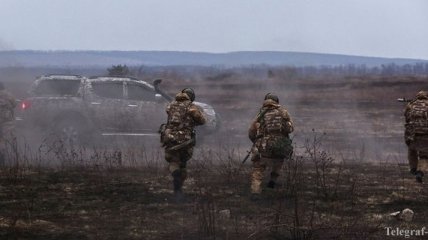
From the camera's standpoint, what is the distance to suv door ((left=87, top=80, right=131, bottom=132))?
16.1m

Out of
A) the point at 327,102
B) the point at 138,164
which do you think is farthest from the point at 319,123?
the point at 138,164

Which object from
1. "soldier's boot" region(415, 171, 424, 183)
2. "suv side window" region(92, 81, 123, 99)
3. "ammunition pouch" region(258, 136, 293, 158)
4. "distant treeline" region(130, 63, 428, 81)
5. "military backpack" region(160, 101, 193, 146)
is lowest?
"soldier's boot" region(415, 171, 424, 183)

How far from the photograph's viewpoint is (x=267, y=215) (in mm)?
9211

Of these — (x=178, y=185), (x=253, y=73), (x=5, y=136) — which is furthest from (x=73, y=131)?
(x=253, y=73)

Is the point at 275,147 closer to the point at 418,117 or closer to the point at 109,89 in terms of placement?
the point at 418,117

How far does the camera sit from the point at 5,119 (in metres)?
14.1

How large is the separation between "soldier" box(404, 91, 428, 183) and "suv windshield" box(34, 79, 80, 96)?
819 cm

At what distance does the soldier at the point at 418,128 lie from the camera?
38.7 feet

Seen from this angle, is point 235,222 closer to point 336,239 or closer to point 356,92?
point 336,239

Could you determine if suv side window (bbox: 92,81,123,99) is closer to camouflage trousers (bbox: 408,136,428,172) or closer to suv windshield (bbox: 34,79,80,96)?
suv windshield (bbox: 34,79,80,96)

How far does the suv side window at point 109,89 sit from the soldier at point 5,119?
2477mm

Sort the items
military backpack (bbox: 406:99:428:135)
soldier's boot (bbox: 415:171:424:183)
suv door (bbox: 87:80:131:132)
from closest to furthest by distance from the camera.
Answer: military backpack (bbox: 406:99:428:135) → soldier's boot (bbox: 415:171:424:183) → suv door (bbox: 87:80:131:132)

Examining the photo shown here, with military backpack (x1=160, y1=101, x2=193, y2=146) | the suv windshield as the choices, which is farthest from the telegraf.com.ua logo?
the suv windshield

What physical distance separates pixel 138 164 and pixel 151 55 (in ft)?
430
